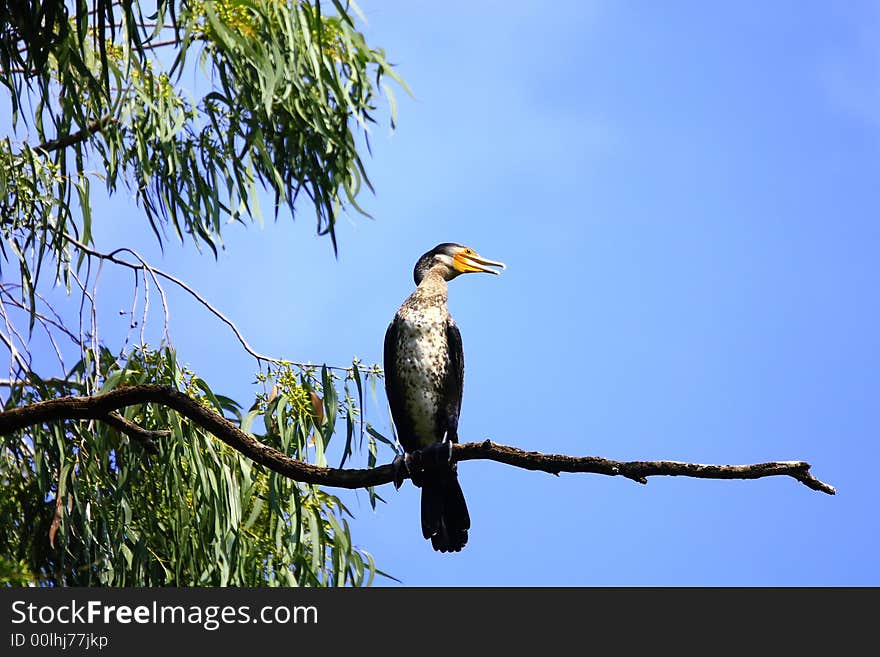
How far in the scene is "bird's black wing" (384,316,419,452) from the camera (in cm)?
373

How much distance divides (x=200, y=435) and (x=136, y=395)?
73 cm

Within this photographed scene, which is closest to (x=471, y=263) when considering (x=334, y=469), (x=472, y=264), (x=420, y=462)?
(x=472, y=264)

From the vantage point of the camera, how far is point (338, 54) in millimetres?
4859

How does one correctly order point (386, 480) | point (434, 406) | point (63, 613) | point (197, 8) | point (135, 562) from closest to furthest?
point (386, 480) → point (63, 613) → point (434, 406) → point (135, 562) → point (197, 8)

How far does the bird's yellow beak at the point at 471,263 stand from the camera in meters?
4.02

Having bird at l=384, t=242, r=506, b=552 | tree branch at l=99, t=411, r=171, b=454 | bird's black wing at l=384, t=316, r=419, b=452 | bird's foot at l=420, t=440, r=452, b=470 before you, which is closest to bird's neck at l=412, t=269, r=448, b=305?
bird at l=384, t=242, r=506, b=552

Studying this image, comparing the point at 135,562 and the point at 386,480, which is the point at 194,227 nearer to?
the point at 135,562

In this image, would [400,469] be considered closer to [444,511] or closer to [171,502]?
[444,511]

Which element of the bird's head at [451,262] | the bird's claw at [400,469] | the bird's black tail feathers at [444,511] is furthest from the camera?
the bird's head at [451,262]

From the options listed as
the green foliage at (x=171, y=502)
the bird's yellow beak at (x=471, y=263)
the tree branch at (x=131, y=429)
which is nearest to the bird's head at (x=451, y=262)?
the bird's yellow beak at (x=471, y=263)

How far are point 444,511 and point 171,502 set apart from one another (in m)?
1.01

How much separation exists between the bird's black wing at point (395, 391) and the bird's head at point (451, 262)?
26 centimetres

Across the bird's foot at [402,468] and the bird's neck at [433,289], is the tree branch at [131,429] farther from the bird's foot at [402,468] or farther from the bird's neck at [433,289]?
the bird's neck at [433,289]

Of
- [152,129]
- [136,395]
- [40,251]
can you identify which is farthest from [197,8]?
[136,395]
